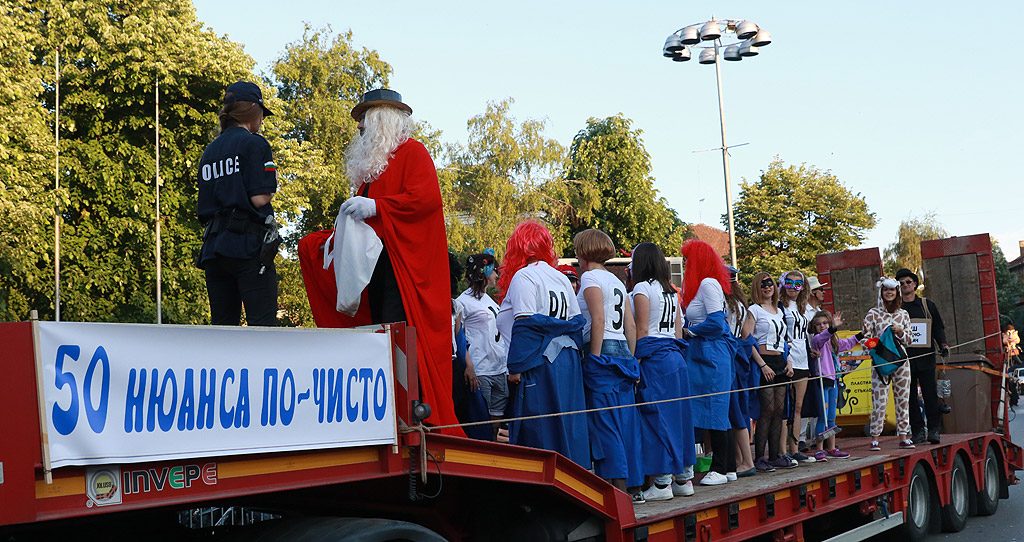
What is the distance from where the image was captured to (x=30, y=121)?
21844 mm

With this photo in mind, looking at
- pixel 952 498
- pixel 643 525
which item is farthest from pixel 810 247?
pixel 643 525

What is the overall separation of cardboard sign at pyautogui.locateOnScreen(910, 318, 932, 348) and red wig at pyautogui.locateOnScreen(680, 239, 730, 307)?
3101mm

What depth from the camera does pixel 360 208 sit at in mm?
4422

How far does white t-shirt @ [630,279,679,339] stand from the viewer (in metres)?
6.33

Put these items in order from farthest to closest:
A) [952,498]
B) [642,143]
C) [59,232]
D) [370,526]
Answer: [642,143]
[59,232]
[952,498]
[370,526]

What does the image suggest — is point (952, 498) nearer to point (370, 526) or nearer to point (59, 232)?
point (370, 526)

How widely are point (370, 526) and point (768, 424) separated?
5233 mm

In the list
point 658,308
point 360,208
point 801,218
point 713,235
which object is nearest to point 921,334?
point 658,308

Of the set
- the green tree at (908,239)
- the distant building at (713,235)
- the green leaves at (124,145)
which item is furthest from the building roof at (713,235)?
the green leaves at (124,145)

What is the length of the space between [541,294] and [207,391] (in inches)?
105

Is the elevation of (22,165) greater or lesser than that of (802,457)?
greater

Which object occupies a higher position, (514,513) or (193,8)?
(193,8)

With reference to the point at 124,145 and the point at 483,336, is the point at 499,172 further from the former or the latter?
the point at 483,336

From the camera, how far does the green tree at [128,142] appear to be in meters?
24.7
